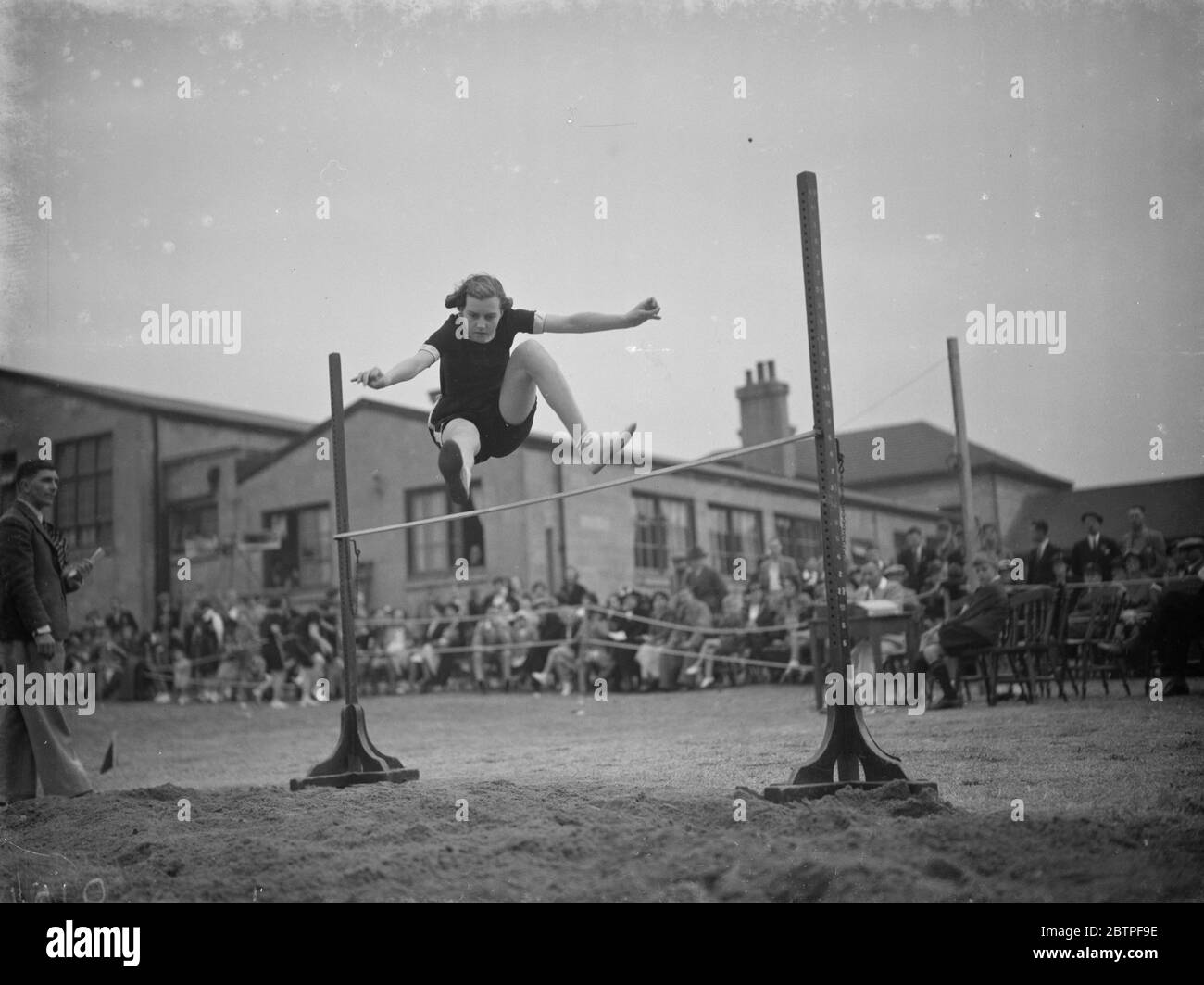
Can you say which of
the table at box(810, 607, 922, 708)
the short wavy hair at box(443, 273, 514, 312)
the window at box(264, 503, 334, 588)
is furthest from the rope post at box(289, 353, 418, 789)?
the window at box(264, 503, 334, 588)

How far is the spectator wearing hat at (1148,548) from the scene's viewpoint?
10461mm

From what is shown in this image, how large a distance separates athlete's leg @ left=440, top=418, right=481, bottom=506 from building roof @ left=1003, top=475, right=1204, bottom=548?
2159cm

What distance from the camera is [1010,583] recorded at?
1105cm

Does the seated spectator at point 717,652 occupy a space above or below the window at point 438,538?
below

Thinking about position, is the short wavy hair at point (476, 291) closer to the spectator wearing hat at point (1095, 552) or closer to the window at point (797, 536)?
the spectator wearing hat at point (1095, 552)

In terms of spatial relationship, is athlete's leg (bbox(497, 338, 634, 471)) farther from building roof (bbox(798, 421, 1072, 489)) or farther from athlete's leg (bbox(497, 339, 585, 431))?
building roof (bbox(798, 421, 1072, 489))

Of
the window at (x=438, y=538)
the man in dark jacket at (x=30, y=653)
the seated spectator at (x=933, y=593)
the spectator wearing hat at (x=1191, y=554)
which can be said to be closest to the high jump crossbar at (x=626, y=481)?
the man in dark jacket at (x=30, y=653)

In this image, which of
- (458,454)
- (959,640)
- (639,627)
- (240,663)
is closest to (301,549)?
(240,663)

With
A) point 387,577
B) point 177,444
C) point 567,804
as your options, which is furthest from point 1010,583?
point 177,444

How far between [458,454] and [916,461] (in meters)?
32.4

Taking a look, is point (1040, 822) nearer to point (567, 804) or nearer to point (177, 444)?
point (567, 804)

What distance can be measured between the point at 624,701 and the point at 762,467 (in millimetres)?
15415

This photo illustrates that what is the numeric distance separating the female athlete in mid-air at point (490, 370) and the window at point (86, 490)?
21.1 meters
